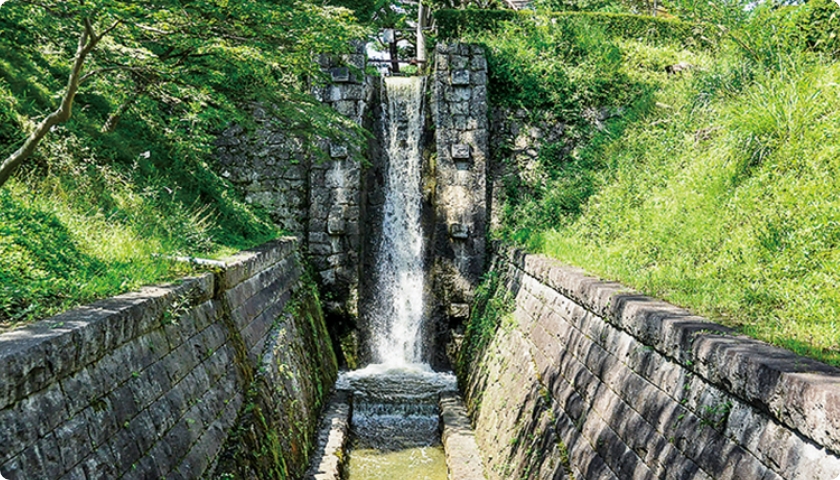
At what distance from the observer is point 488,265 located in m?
12.3

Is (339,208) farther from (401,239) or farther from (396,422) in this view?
(396,422)

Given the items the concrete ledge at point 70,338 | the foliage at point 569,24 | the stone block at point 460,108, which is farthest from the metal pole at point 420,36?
the concrete ledge at point 70,338

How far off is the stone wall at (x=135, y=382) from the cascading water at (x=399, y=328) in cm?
250

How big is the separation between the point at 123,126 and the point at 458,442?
22.5 feet

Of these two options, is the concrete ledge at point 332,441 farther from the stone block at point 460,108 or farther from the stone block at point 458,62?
the stone block at point 458,62

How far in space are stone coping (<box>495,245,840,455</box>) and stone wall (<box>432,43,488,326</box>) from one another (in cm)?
664

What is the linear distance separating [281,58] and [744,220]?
5.26 meters

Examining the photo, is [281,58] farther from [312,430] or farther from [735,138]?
[735,138]

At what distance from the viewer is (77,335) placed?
326 cm

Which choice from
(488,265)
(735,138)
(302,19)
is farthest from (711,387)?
(488,265)

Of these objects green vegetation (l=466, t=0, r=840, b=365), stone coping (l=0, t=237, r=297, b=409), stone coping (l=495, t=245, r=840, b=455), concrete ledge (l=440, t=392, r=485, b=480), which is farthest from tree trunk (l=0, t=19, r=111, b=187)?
concrete ledge (l=440, t=392, r=485, b=480)

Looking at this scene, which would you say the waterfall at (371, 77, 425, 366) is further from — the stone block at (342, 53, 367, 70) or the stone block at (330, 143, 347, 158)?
the stone block at (330, 143, 347, 158)

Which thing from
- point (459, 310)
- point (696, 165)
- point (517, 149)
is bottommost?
point (459, 310)

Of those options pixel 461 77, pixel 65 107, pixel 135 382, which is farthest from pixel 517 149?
pixel 135 382
